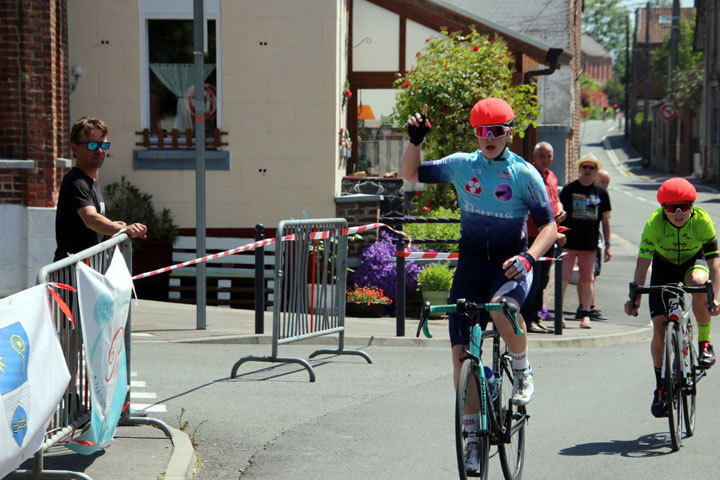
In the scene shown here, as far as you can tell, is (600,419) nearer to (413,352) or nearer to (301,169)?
(413,352)

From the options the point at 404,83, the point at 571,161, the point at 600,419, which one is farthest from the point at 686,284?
the point at 571,161

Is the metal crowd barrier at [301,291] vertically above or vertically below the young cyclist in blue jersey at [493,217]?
below

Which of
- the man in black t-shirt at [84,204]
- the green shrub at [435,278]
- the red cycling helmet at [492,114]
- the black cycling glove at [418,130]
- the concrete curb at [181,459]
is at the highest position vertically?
the red cycling helmet at [492,114]

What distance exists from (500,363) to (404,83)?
36.2ft

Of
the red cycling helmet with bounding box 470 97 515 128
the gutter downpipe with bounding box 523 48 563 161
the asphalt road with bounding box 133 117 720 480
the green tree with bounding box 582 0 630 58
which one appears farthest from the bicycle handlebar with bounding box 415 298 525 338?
the green tree with bounding box 582 0 630 58

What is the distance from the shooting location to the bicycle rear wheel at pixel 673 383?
6.49m

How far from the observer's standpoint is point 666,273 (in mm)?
7184

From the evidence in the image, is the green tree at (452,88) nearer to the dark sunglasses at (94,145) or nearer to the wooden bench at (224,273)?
the wooden bench at (224,273)

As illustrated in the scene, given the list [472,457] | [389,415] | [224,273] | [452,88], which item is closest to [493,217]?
[472,457]

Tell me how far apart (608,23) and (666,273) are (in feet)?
385

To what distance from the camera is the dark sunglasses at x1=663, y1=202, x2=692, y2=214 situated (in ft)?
22.6

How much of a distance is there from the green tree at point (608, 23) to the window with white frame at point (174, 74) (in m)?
104

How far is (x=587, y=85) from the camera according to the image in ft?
350

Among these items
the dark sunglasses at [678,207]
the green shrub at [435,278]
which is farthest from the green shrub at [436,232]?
the dark sunglasses at [678,207]
